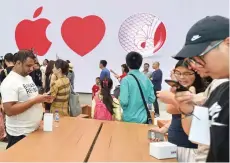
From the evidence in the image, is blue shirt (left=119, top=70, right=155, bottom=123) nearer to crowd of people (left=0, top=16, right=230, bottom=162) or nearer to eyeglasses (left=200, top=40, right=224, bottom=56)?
crowd of people (left=0, top=16, right=230, bottom=162)

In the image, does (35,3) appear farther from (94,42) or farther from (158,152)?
(158,152)

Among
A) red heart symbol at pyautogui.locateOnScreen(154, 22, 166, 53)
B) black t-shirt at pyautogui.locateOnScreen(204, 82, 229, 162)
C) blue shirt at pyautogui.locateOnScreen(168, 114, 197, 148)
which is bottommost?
blue shirt at pyautogui.locateOnScreen(168, 114, 197, 148)

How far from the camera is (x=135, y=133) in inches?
104

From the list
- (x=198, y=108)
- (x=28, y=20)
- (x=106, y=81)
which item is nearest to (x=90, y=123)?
(x=106, y=81)

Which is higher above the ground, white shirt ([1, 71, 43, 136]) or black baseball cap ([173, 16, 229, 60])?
black baseball cap ([173, 16, 229, 60])

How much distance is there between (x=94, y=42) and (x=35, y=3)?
8.00 feet

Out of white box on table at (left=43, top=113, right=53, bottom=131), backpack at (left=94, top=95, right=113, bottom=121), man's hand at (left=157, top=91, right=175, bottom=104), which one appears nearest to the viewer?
man's hand at (left=157, top=91, right=175, bottom=104)

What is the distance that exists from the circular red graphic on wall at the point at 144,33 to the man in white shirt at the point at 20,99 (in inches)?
285

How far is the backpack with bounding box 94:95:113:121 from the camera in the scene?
10.6ft

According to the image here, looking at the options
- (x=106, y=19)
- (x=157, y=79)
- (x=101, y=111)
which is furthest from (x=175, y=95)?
(x=106, y=19)

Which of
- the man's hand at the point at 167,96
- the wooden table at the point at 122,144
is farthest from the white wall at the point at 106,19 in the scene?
the man's hand at the point at 167,96

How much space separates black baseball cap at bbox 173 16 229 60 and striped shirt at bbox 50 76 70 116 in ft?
8.71

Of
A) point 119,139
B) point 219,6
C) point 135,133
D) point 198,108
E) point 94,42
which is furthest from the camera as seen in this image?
point 94,42

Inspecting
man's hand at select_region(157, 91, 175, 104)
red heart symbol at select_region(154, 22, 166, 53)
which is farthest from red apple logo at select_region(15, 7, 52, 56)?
man's hand at select_region(157, 91, 175, 104)
